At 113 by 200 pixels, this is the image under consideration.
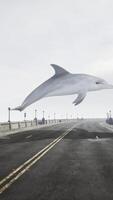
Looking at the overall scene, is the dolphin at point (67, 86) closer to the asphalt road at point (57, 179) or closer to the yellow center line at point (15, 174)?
the asphalt road at point (57, 179)

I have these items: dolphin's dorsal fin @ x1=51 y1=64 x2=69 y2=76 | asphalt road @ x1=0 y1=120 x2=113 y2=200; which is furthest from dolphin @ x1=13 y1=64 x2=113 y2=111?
asphalt road @ x1=0 y1=120 x2=113 y2=200

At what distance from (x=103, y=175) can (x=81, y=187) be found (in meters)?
2.38

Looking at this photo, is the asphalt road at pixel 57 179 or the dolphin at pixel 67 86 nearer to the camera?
the dolphin at pixel 67 86

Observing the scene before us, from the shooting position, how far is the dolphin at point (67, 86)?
9.17 m

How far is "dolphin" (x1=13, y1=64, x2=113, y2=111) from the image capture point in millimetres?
9167

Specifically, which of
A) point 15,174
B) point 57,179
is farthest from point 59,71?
point 15,174

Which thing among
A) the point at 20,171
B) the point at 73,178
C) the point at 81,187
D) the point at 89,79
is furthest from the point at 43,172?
the point at 89,79

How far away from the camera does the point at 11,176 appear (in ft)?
43.5

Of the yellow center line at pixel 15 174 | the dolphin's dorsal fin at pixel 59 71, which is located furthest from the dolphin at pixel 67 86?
the yellow center line at pixel 15 174

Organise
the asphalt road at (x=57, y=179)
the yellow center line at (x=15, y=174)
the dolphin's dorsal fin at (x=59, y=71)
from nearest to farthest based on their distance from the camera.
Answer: the asphalt road at (x=57, y=179)
the dolphin's dorsal fin at (x=59, y=71)
the yellow center line at (x=15, y=174)

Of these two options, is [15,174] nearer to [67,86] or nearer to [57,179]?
[57,179]

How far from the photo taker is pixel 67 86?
9.27 meters

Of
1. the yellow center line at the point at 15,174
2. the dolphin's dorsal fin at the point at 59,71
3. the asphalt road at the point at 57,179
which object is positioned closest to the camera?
the asphalt road at the point at 57,179

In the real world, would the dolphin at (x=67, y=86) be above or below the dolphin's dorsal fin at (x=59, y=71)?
below
